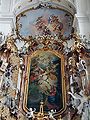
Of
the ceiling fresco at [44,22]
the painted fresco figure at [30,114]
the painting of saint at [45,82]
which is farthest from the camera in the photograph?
the ceiling fresco at [44,22]

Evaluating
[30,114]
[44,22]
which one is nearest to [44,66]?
[30,114]

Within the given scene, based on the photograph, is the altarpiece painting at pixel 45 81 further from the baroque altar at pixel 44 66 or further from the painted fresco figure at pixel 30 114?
the painted fresco figure at pixel 30 114

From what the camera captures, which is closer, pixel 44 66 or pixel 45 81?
pixel 45 81

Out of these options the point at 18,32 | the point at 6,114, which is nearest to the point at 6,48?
the point at 18,32

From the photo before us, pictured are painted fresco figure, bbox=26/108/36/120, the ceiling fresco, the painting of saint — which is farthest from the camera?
the ceiling fresco

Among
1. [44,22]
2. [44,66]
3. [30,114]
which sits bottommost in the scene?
[30,114]

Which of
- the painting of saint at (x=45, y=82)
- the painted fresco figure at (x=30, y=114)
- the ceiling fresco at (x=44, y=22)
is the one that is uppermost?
the ceiling fresco at (x=44, y=22)

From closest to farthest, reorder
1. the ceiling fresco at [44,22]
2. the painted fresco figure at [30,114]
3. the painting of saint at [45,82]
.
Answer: the painted fresco figure at [30,114] → the painting of saint at [45,82] → the ceiling fresco at [44,22]

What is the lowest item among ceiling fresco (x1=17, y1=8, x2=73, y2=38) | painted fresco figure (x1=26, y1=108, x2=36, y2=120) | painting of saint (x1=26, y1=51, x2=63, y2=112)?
painted fresco figure (x1=26, y1=108, x2=36, y2=120)

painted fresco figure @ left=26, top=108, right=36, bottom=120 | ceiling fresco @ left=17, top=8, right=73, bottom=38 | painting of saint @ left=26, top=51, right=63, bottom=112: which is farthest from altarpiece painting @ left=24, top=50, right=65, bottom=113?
ceiling fresco @ left=17, top=8, right=73, bottom=38

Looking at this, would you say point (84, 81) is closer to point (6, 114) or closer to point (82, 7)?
point (6, 114)

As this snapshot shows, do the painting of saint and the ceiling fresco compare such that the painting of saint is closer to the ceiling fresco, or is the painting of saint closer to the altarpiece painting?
the altarpiece painting

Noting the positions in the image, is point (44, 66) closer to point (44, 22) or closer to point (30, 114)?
point (30, 114)

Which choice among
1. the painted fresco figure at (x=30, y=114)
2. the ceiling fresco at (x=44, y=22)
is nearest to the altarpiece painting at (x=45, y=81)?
the painted fresco figure at (x=30, y=114)
